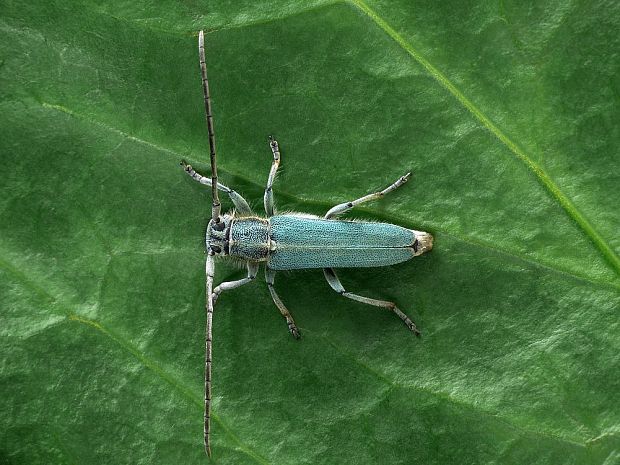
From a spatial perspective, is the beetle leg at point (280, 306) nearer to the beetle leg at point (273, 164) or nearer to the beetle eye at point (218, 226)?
the beetle eye at point (218, 226)

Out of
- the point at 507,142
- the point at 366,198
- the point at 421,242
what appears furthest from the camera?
the point at 366,198

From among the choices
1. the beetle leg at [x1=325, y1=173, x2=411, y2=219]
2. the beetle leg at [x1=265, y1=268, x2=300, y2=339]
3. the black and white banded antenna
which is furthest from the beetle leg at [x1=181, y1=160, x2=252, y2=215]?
the beetle leg at [x1=325, y1=173, x2=411, y2=219]

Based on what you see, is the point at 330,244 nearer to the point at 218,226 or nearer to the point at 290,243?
the point at 290,243

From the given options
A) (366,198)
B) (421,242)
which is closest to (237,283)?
(366,198)

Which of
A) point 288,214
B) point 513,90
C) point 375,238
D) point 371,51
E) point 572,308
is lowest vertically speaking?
point 572,308

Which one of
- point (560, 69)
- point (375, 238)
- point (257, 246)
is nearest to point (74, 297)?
point (257, 246)

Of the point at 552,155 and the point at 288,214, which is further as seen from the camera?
the point at 288,214

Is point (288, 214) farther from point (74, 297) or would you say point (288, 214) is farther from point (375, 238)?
point (74, 297)
